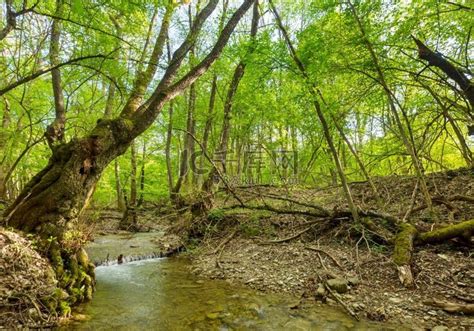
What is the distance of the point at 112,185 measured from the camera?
17141 millimetres

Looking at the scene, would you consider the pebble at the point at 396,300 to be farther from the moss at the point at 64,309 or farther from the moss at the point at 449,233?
the moss at the point at 64,309

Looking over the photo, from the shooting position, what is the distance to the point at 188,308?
168 inches

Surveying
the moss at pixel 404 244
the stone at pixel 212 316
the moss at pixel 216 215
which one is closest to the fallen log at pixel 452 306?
the moss at pixel 404 244

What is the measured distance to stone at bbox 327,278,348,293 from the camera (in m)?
4.34

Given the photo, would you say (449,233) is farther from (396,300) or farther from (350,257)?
(396,300)

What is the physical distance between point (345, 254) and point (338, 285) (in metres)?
1.21

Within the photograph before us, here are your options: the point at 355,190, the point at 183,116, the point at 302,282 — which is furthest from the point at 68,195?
the point at 183,116

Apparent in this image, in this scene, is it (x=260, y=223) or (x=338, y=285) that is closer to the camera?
(x=338, y=285)

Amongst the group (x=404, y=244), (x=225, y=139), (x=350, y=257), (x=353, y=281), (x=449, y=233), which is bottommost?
A: (x=353, y=281)

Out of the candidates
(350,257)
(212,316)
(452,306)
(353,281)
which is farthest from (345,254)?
(212,316)

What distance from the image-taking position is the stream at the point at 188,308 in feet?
12.0

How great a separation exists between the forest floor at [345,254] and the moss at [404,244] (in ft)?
0.52

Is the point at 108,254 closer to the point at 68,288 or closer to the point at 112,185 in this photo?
the point at 68,288

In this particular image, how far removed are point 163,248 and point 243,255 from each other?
3011mm
